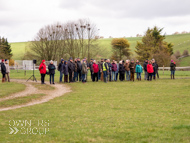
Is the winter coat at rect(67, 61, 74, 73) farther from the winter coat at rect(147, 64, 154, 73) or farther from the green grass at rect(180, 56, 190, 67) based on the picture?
the green grass at rect(180, 56, 190, 67)

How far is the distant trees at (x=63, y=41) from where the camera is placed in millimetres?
71938

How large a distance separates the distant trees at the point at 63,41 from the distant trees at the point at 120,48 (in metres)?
11.3

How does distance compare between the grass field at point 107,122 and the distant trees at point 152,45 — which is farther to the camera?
the distant trees at point 152,45

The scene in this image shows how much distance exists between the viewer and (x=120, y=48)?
282 feet

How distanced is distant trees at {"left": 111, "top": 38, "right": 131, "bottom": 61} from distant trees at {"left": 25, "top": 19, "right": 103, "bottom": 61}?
37.2ft

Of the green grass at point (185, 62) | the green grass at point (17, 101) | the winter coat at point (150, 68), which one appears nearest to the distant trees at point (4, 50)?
the winter coat at point (150, 68)

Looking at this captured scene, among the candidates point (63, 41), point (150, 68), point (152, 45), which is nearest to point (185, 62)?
point (152, 45)

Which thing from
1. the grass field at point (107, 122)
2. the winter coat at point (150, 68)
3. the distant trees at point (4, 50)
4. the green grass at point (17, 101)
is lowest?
the green grass at point (17, 101)

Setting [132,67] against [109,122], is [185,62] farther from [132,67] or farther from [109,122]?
[109,122]

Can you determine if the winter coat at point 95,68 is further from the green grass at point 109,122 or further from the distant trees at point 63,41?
the distant trees at point 63,41

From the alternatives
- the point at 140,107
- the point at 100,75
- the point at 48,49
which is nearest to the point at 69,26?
the point at 48,49

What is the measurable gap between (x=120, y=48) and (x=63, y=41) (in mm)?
20309

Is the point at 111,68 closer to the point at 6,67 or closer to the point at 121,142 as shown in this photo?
the point at 6,67

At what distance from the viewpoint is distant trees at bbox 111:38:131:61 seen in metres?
84.4
